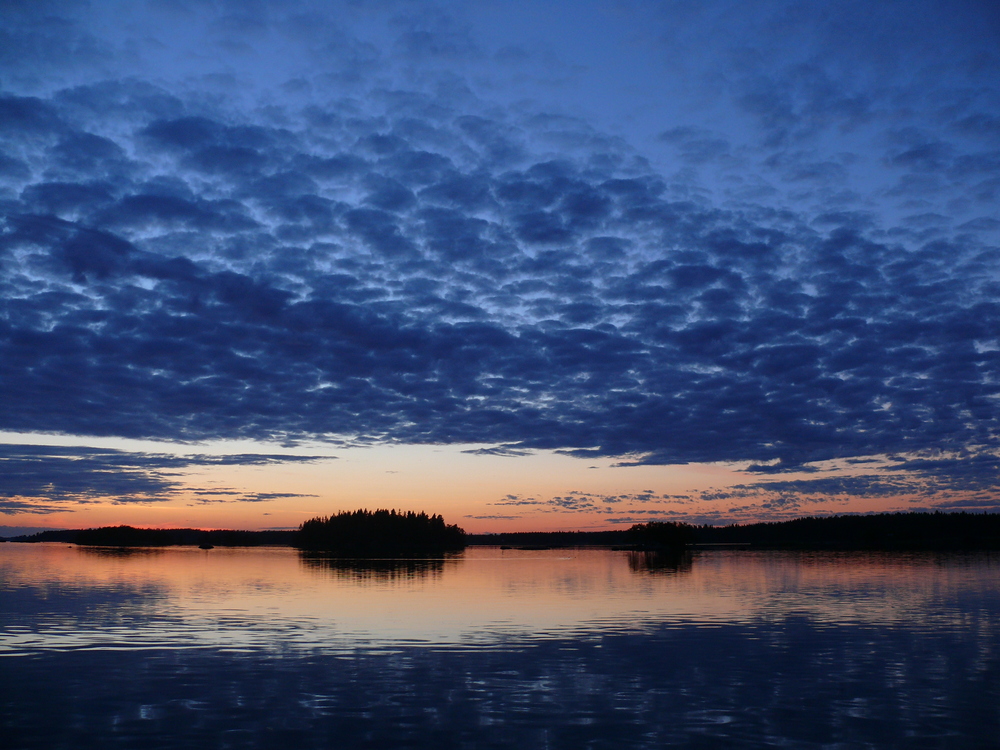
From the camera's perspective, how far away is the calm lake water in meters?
18.2

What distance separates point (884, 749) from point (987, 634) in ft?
74.7

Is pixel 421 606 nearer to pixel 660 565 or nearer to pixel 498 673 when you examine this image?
pixel 498 673

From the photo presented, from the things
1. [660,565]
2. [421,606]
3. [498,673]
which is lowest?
[660,565]

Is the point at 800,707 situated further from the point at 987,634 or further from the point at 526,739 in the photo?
the point at 987,634

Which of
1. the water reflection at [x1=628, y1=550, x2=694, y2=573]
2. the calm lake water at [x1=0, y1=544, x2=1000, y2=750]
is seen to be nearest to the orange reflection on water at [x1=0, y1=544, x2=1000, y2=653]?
the calm lake water at [x1=0, y1=544, x2=1000, y2=750]

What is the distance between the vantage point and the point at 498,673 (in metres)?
25.5

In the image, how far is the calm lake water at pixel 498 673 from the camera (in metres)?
18.2

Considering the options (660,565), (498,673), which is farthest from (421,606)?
(660,565)

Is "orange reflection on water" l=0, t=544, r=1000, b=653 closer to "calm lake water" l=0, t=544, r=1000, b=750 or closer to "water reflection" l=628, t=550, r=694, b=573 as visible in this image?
"calm lake water" l=0, t=544, r=1000, b=750

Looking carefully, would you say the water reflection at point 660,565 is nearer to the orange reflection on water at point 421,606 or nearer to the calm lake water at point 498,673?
the orange reflection on water at point 421,606

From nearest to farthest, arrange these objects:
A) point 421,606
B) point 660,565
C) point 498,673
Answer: point 498,673 < point 421,606 < point 660,565

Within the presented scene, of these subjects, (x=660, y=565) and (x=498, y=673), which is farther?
(x=660, y=565)

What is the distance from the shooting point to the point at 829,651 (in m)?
30.0

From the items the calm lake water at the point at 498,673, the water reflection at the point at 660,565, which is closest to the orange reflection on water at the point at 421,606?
the calm lake water at the point at 498,673
